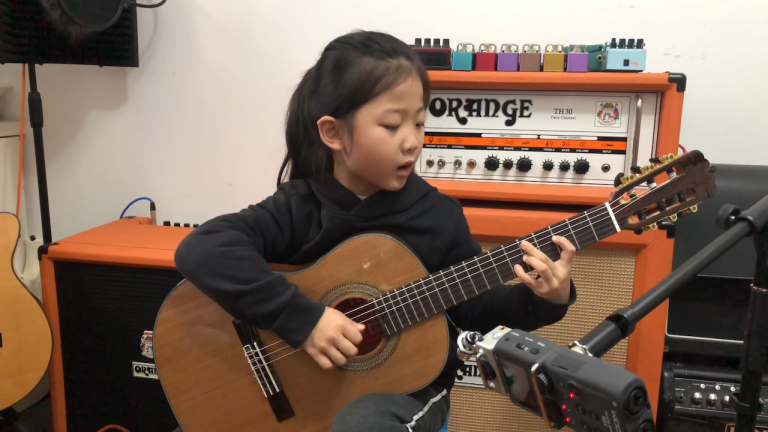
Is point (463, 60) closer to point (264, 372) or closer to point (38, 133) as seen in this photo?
point (264, 372)

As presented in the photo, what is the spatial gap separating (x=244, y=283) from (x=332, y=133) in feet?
0.88

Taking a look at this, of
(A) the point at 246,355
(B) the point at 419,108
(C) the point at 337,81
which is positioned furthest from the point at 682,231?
(A) the point at 246,355

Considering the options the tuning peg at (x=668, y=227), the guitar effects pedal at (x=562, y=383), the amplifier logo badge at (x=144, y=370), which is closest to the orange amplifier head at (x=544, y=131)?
the tuning peg at (x=668, y=227)

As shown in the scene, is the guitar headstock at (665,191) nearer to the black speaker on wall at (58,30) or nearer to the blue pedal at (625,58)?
the blue pedal at (625,58)

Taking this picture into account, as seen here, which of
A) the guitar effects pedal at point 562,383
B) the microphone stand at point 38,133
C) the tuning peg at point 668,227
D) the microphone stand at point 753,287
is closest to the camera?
the guitar effects pedal at point 562,383

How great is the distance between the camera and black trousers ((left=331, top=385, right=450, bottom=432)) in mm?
747

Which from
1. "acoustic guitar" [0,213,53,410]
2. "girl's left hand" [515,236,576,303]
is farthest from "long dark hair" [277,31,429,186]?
"acoustic guitar" [0,213,53,410]

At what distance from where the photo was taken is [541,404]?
432mm

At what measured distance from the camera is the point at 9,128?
5.06 feet

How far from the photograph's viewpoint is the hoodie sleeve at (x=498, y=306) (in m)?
0.82

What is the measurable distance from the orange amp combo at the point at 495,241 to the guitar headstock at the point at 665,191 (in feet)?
0.48

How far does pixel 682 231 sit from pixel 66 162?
165cm

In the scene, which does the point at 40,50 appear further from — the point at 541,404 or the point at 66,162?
the point at 541,404

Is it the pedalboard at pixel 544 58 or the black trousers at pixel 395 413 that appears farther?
the pedalboard at pixel 544 58
